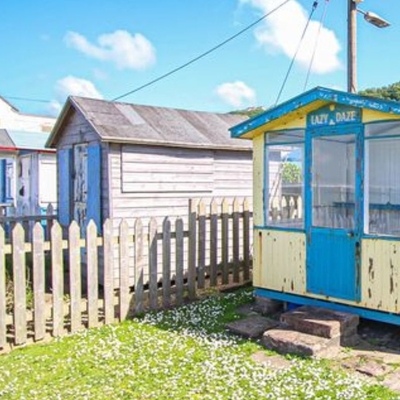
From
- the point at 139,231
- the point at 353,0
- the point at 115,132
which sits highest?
the point at 353,0

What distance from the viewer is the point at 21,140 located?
14789 mm

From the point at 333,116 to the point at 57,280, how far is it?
3986 millimetres

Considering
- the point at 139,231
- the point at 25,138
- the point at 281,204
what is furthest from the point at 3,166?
the point at 281,204

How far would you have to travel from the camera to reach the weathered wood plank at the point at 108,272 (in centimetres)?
618

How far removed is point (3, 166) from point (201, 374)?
12111 mm

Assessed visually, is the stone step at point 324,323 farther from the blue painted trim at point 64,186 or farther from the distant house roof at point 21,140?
the distant house roof at point 21,140

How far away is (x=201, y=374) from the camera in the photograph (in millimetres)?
4441

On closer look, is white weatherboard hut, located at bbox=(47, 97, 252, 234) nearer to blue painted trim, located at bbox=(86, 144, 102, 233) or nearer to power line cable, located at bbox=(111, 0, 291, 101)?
blue painted trim, located at bbox=(86, 144, 102, 233)

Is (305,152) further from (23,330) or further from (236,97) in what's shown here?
(236,97)

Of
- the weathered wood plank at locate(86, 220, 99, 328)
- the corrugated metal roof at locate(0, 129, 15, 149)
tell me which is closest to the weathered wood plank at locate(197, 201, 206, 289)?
the weathered wood plank at locate(86, 220, 99, 328)

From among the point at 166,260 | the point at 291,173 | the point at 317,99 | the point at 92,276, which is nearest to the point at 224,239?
the point at 166,260

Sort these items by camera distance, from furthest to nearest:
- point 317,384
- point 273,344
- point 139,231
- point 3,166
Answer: point 3,166 → point 139,231 → point 273,344 → point 317,384

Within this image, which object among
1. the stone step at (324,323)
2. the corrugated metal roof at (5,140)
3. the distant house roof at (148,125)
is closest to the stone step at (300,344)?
the stone step at (324,323)

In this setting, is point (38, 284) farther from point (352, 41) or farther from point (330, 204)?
point (352, 41)
